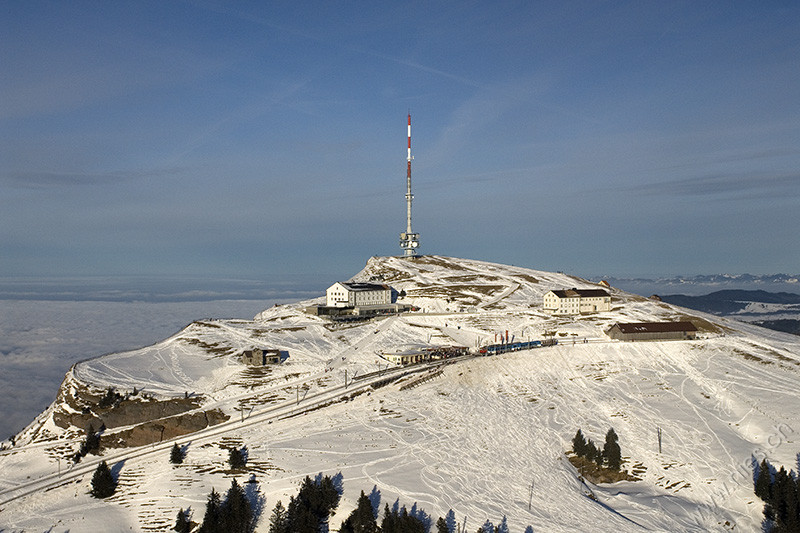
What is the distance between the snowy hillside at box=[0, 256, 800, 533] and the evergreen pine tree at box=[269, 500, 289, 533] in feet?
7.52

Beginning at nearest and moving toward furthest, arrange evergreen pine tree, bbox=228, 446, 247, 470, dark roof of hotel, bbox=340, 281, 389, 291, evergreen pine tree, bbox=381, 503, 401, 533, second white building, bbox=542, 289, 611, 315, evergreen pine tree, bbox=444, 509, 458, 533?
evergreen pine tree, bbox=381, 503, 401, 533
evergreen pine tree, bbox=444, 509, 458, 533
evergreen pine tree, bbox=228, 446, 247, 470
second white building, bbox=542, 289, 611, 315
dark roof of hotel, bbox=340, 281, 389, 291

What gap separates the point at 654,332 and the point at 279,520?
77.5 meters

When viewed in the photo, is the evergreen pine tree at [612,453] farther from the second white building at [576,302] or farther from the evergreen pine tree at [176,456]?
the second white building at [576,302]

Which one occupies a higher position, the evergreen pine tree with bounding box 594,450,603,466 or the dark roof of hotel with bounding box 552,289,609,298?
the dark roof of hotel with bounding box 552,289,609,298

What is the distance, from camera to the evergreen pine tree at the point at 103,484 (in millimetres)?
55812

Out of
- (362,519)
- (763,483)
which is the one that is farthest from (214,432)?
(763,483)

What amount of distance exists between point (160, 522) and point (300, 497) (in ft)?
44.0

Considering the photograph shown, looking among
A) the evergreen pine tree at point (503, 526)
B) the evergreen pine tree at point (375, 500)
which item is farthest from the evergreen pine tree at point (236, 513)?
the evergreen pine tree at point (503, 526)

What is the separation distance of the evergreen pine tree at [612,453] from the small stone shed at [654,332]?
40.7 m

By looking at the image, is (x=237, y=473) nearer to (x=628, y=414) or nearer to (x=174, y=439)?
(x=174, y=439)

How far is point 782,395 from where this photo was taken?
251 feet

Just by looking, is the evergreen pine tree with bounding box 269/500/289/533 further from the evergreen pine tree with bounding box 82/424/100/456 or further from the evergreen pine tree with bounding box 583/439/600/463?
the evergreen pine tree with bounding box 583/439/600/463

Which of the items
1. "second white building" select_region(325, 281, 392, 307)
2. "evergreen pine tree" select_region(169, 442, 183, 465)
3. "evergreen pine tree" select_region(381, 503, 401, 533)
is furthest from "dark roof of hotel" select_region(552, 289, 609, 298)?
"evergreen pine tree" select_region(169, 442, 183, 465)

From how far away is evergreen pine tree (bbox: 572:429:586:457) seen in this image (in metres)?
63.6
